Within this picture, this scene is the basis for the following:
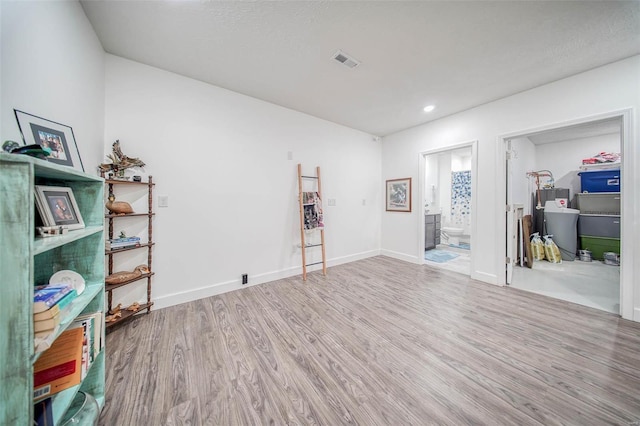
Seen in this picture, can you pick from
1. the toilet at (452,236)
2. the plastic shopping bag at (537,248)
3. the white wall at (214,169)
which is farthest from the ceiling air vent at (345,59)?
the plastic shopping bag at (537,248)

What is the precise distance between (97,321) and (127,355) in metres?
0.71

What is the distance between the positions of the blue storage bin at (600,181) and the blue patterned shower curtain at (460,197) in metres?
1.98

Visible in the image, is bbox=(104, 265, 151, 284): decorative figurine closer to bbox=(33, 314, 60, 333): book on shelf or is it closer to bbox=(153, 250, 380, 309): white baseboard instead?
bbox=(153, 250, 380, 309): white baseboard

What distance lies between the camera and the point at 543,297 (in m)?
2.58

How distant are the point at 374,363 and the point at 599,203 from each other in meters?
5.92

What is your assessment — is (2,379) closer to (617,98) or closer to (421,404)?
(421,404)

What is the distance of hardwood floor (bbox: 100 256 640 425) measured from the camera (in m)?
1.20

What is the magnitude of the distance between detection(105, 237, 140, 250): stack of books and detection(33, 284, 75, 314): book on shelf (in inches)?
54.8

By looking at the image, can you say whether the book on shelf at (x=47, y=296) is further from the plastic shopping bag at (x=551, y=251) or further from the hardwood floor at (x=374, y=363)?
the plastic shopping bag at (x=551, y=251)

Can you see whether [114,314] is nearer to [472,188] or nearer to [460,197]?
[472,188]

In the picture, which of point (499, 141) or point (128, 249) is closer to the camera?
point (128, 249)

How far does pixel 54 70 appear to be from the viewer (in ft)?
4.38

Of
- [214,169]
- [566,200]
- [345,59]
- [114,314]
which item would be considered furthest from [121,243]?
[566,200]

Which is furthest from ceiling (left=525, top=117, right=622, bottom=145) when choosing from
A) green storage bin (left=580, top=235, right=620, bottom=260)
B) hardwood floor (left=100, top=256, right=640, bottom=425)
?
hardwood floor (left=100, top=256, right=640, bottom=425)
